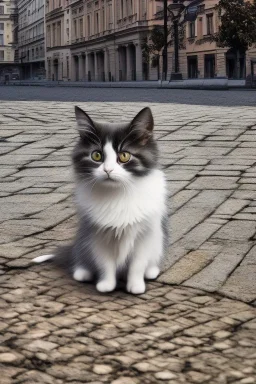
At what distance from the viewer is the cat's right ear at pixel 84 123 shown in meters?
2.87

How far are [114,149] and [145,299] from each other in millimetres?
638

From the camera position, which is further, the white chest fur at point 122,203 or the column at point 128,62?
the column at point 128,62

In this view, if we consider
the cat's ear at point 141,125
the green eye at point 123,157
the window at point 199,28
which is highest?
the window at point 199,28

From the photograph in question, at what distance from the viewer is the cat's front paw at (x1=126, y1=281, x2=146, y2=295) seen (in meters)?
3.03

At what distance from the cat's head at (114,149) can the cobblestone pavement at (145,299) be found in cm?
52

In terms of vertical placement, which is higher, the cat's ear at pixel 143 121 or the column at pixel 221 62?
the column at pixel 221 62

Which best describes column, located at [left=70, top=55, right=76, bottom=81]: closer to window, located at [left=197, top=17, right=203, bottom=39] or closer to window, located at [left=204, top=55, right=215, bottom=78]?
window, located at [left=197, top=17, right=203, bottom=39]

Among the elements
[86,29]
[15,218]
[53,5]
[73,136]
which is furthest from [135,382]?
[53,5]

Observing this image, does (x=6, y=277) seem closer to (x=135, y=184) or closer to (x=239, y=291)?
(x=135, y=184)

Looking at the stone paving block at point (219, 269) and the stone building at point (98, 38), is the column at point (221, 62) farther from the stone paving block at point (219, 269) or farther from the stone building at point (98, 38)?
the stone paving block at point (219, 269)

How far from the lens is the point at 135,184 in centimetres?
292

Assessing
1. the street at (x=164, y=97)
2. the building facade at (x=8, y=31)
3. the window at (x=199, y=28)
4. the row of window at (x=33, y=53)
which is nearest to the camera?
the street at (x=164, y=97)

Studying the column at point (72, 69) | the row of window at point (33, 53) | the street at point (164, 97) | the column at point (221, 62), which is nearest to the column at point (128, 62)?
the column at point (221, 62)

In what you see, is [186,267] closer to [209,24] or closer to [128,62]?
[209,24]
